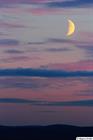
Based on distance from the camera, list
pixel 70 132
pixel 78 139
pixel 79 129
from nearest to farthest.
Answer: pixel 78 139 < pixel 79 129 < pixel 70 132

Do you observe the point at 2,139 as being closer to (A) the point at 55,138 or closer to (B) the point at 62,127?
(A) the point at 55,138

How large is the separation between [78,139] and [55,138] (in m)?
79.3

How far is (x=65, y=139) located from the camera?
379ft

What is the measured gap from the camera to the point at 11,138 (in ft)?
385

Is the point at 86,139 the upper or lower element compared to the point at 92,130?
lower

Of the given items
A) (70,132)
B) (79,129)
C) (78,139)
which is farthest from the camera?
(70,132)

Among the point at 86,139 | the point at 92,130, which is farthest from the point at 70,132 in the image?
the point at 86,139

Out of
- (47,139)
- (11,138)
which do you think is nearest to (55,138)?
(47,139)

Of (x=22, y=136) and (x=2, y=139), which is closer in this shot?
(x=2, y=139)

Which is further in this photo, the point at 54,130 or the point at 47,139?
the point at 54,130

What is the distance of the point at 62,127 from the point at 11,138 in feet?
116

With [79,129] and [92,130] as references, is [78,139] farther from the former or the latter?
[92,130]

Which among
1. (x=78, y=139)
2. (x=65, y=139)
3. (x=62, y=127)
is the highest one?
(x=62, y=127)

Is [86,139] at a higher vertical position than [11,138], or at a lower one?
lower
